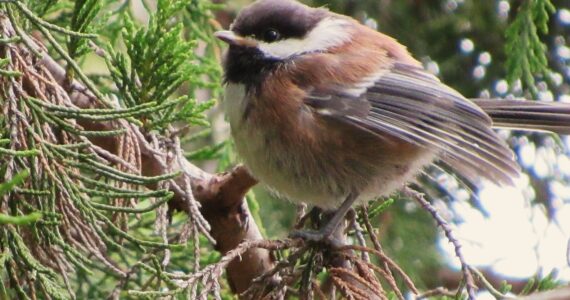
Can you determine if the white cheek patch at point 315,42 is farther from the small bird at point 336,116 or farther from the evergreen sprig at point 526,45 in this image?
the evergreen sprig at point 526,45

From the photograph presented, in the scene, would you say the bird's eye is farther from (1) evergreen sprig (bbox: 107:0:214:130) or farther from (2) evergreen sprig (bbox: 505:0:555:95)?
(2) evergreen sprig (bbox: 505:0:555:95)

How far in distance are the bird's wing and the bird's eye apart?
11.8 inches

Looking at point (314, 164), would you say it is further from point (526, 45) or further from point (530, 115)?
point (526, 45)

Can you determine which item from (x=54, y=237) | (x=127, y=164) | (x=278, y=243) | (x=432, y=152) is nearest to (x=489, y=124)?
(x=432, y=152)

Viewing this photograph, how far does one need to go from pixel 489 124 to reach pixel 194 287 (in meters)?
1.53

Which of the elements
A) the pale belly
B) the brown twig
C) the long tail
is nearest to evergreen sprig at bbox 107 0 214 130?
the pale belly

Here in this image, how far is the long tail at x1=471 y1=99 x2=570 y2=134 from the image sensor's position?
12.0 ft

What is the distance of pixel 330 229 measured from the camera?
9.89 feet

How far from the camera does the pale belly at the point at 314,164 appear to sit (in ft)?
10.6

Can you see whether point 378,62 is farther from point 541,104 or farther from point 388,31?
point 388,31

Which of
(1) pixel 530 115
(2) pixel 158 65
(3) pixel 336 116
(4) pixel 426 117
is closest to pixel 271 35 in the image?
(3) pixel 336 116

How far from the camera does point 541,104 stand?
3676 mm

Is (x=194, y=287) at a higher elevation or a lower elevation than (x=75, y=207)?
lower

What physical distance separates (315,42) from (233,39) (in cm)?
37
